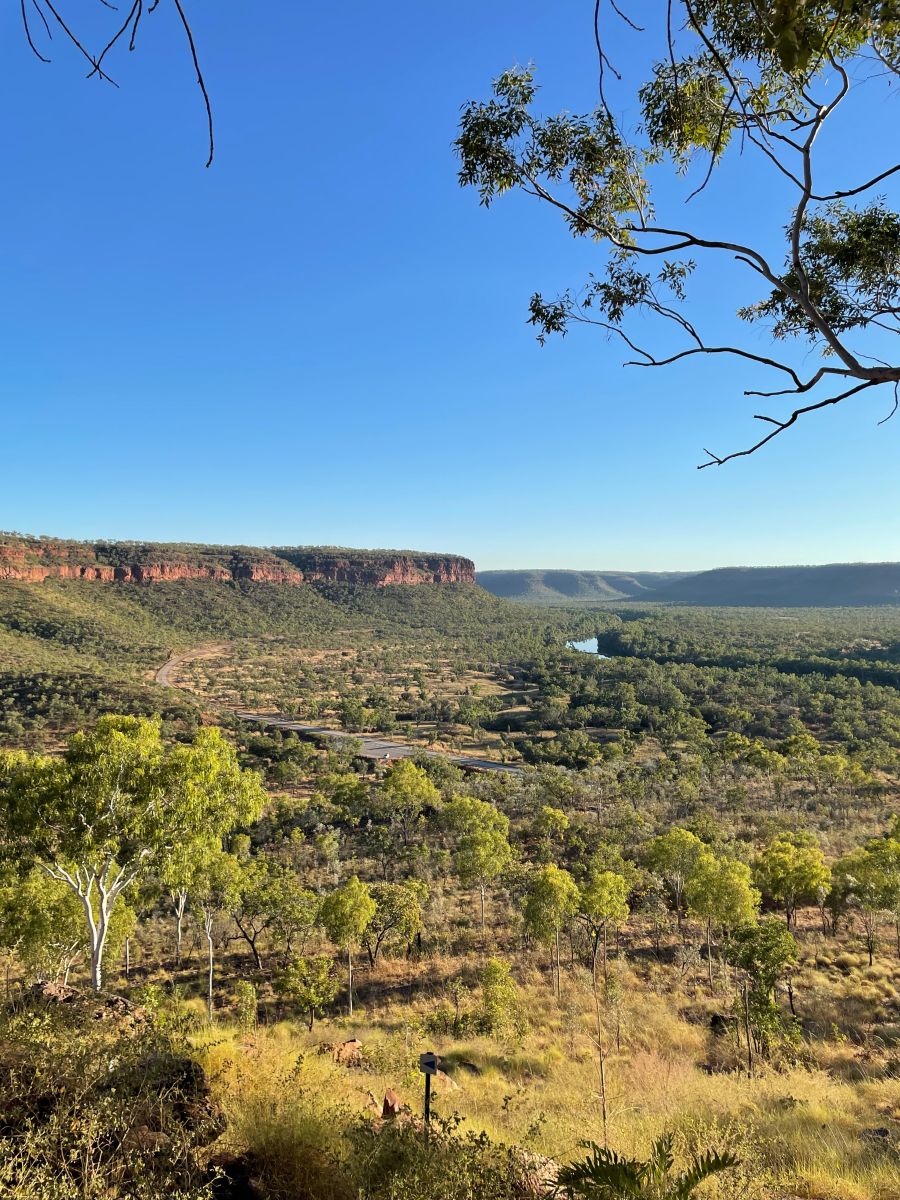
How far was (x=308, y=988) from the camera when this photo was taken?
49.6 feet

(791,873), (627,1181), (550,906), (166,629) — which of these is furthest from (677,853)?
(166,629)

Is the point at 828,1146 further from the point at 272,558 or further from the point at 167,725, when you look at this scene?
the point at 272,558

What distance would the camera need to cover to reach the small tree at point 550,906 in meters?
16.8

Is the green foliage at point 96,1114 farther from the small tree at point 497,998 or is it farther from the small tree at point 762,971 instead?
the small tree at point 762,971

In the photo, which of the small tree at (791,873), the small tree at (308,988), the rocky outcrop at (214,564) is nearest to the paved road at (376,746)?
the small tree at (791,873)

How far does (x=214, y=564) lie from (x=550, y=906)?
138 meters

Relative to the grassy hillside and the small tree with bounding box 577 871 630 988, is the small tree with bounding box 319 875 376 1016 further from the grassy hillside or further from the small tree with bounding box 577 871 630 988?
the grassy hillside

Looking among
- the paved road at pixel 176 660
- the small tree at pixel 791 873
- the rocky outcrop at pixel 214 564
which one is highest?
the rocky outcrop at pixel 214 564

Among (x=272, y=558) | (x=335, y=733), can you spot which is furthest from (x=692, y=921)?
(x=272, y=558)

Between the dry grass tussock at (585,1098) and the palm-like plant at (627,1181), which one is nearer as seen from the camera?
the palm-like plant at (627,1181)

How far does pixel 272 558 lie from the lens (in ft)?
495

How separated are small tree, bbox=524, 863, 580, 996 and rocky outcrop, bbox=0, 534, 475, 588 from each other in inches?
4217

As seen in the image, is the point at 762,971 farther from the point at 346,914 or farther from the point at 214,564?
the point at 214,564

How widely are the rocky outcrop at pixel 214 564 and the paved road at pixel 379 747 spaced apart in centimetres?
6271
